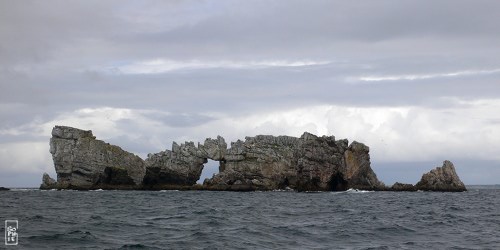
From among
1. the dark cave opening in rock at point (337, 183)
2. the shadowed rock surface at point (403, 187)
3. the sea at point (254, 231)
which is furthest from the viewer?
the shadowed rock surface at point (403, 187)

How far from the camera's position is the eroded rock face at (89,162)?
119562 millimetres

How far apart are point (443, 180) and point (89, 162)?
241ft

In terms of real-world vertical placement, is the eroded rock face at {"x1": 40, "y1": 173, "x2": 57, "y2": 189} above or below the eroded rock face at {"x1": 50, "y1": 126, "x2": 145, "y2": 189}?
below

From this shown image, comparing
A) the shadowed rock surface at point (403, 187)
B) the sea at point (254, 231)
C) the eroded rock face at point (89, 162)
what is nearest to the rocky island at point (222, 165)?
the eroded rock face at point (89, 162)

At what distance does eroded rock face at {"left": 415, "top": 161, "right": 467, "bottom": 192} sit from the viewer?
127 m

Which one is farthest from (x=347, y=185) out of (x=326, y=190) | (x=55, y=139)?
(x=55, y=139)

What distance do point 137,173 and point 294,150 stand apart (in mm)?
32547

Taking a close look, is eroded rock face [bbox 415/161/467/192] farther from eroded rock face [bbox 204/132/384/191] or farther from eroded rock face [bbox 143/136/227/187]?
eroded rock face [bbox 143/136/227/187]

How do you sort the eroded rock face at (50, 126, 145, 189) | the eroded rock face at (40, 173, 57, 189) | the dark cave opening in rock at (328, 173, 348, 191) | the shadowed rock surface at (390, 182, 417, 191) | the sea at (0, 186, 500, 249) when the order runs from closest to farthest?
the sea at (0, 186, 500, 249) < the eroded rock face at (50, 126, 145, 189) < the eroded rock face at (40, 173, 57, 189) < the dark cave opening in rock at (328, 173, 348, 191) < the shadowed rock surface at (390, 182, 417, 191)

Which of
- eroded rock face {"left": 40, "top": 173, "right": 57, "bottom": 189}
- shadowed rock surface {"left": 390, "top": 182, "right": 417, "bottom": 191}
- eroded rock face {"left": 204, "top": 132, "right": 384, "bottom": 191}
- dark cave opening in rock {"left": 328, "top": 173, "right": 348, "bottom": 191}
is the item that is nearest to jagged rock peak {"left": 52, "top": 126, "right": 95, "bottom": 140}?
eroded rock face {"left": 40, "top": 173, "right": 57, "bottom": 189}

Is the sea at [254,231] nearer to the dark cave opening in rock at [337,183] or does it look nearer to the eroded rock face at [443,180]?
the dark cave opening in rock at [337,183]

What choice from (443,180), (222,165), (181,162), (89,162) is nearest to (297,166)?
(222,165)

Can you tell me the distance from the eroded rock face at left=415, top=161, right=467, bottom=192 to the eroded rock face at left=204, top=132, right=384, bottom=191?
15.3 meters

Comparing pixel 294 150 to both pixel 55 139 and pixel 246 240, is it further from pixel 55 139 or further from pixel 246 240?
pixel 246 240
